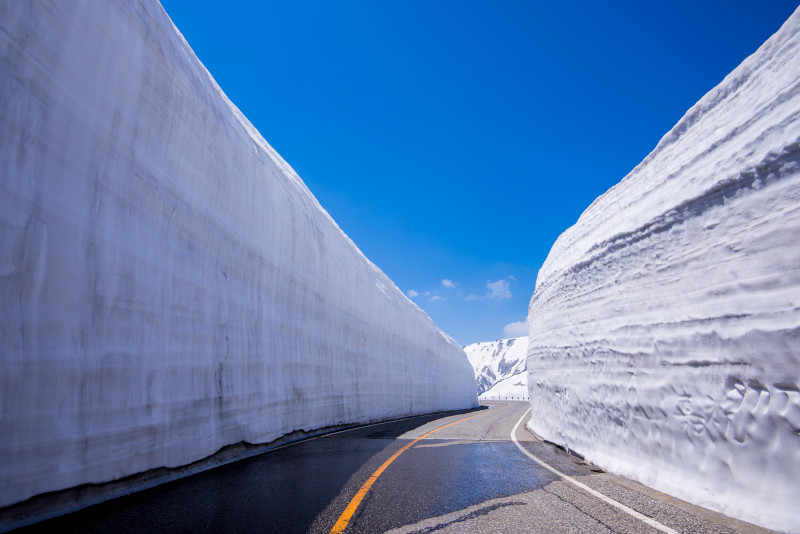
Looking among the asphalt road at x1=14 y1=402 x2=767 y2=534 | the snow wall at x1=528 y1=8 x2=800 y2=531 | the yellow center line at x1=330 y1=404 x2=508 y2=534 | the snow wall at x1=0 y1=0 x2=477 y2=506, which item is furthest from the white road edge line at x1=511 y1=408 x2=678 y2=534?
the snow wall at x1=0 y1=0 x2=477 y2=506

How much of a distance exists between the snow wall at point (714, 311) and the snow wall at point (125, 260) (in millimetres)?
6289

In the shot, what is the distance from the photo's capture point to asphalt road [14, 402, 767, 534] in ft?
10.9

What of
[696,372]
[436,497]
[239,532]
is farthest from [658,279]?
[239,532]

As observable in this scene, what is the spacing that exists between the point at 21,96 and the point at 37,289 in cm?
181

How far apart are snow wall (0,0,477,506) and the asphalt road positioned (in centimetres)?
79

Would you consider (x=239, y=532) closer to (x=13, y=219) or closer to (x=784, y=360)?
(x=13, y=219)

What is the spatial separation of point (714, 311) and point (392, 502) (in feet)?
13.5

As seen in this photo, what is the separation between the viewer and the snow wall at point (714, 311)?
12.3 ft

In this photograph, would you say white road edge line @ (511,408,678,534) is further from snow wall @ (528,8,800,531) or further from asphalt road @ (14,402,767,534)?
snow wall @ (528,8,800,531)

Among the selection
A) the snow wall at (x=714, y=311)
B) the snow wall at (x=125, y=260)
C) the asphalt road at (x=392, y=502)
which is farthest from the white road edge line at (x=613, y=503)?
the snow wall at (x=125, y=260)

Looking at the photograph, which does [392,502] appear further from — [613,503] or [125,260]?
[125,260]

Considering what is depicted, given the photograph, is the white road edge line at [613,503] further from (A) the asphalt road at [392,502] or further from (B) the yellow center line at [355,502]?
(B) the yellow center line at [355,502]

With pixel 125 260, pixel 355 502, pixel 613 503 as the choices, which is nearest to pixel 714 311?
pixel 613 503

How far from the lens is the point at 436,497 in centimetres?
430
